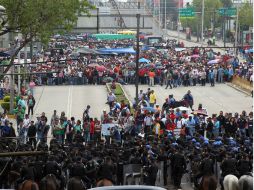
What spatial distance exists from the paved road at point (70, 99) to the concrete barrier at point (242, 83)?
8.62 metres

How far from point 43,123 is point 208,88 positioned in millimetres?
24568

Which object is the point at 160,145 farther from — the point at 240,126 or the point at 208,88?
the point at 208,88

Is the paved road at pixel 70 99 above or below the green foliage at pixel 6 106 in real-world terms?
below

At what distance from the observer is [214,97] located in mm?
50250

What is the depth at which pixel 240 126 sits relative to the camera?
32500 millimetres

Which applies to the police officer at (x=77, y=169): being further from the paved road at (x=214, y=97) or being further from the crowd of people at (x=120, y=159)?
the paved road at (x=214, y=97)

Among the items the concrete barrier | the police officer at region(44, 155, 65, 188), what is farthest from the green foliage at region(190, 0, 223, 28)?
the police officer at region(44, 155, 65, 188)

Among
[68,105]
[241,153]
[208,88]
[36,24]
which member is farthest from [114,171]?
[208,88]

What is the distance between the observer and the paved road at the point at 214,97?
45.8 meters

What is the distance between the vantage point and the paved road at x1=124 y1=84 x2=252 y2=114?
1805 inches

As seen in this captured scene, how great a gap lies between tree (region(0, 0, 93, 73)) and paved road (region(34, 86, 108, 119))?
5550mm

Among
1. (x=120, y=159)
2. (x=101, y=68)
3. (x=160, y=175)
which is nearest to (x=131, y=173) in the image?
(x=120, y=159)

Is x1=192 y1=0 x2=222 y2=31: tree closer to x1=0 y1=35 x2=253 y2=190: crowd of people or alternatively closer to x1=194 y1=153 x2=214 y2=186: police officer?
x1=0 y1=35 x2=253 y2=190: crowd of people

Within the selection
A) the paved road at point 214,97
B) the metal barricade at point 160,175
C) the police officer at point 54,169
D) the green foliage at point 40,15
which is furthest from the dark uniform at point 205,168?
the paved road at point 214,97
